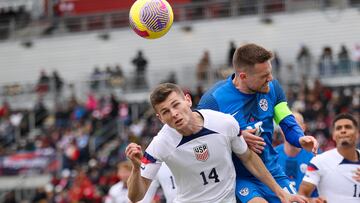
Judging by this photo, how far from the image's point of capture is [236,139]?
8352 millimetres

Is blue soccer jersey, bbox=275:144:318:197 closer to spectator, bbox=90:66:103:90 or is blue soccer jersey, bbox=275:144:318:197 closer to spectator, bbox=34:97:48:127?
spectator, bbox=34:97:48:127

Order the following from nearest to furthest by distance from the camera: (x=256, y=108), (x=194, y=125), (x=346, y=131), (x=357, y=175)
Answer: (x=194, y=125) → (x=256, y=108) → (x=357, y=175) → (x=346, y=131)

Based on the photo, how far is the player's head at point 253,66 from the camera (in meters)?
8.50

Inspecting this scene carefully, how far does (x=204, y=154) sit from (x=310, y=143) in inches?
38.0

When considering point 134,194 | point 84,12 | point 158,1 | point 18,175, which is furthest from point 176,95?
point 84,12

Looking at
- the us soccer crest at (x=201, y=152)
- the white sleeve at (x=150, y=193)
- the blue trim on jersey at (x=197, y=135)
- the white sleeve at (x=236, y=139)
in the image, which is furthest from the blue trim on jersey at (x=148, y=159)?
the white sleeve at (x=150, y=193)

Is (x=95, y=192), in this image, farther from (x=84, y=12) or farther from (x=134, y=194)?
(x=84, y=12)

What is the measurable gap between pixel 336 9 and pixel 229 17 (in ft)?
14.5

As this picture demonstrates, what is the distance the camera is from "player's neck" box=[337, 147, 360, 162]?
10.5 meters

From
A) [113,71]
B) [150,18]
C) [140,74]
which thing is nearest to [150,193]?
[150,18]

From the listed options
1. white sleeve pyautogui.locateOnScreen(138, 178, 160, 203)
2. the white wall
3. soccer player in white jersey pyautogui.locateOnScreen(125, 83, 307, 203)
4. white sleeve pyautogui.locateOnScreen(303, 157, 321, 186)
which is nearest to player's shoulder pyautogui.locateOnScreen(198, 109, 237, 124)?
soccer player in white jersey pyautogui.locateOnScreen(125, 83, 307, 203)

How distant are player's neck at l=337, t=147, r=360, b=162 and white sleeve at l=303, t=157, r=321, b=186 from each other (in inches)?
11.3

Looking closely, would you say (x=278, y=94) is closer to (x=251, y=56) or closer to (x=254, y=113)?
(x=254, y=113)

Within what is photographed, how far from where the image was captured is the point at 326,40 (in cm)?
3491
